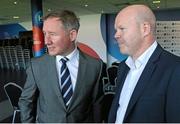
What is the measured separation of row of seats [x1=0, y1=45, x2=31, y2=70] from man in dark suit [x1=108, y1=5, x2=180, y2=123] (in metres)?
14.4

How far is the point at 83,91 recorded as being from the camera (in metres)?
1.72

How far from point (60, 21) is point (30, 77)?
14.2 inches

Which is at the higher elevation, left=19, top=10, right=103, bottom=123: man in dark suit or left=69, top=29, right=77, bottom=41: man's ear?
left=69, top=29, right=77, bottom=41: man's ear

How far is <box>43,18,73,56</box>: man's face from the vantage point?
5.41 feet

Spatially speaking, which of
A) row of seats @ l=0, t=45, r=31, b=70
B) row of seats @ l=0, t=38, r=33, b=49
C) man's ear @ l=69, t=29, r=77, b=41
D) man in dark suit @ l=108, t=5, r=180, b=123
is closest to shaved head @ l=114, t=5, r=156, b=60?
man in dark suit @ l=108, t=5, r=180, b=123

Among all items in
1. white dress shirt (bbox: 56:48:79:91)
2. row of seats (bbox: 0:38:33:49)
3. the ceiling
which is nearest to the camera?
white dress shirt (bbox: 56:48:79:91)

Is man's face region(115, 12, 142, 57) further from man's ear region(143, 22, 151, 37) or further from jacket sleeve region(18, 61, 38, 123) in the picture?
jacket sleeve region(18, 61, 38, 123)

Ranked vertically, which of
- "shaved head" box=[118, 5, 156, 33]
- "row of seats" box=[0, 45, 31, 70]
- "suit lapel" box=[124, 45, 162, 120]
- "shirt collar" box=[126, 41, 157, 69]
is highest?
"shaved head" box=[118, 5, 156, 33]

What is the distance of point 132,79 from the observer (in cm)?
147

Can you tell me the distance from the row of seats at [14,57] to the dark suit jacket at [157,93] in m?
Answer: 14.5

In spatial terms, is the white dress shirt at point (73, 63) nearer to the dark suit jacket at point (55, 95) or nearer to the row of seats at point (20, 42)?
the dark suit jacket at point (55, 95)

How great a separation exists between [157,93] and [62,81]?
0.58 meters

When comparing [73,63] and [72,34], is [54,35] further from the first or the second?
[73,63]

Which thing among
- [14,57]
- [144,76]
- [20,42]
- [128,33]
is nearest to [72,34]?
[128,33]
